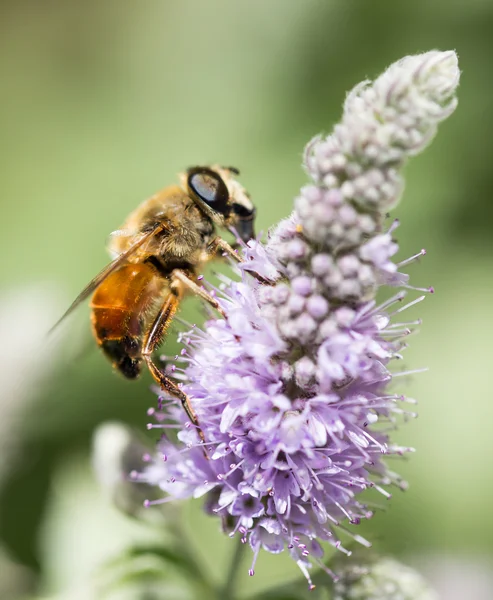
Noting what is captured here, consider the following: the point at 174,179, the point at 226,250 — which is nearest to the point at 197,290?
the point at 226,250

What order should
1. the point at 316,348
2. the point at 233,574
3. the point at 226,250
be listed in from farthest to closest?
the point at 233,574, the point at 226,250, the point at 316,348

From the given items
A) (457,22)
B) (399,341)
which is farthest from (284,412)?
(457,22)

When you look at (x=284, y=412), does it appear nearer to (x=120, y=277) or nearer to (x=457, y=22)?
(x=120, y=277)

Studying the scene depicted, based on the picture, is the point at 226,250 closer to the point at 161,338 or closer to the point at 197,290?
the point at 197,290

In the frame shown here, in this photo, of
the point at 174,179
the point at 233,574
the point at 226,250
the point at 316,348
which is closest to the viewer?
the point at 316,348

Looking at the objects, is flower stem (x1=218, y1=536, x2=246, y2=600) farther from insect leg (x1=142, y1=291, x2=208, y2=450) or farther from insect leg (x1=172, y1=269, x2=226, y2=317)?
insect leg (x1=172, y1=269, x2=226, y2=317)

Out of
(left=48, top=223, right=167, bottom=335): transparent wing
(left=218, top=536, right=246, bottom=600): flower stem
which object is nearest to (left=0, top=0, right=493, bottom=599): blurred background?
(left=218, top=536, right=246, bottom=600): flower stem
